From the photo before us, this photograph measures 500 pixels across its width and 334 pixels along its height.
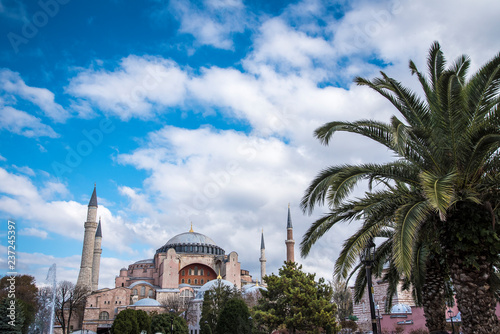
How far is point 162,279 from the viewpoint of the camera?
57812mm

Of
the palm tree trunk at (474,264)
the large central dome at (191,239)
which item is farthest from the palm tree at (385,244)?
the large central dome at (191,239)

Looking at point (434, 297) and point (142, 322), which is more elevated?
point (434, 297)

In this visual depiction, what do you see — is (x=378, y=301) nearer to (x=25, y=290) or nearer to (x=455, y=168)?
(x=455, y=168)

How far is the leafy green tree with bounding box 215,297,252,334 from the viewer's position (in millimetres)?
19453

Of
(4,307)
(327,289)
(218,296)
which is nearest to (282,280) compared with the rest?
(327,289)

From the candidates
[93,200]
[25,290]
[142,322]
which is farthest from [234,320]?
[93,200]

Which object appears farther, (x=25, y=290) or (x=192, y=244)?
(x=192, y=244)

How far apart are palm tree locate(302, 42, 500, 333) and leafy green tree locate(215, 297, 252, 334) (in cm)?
1282

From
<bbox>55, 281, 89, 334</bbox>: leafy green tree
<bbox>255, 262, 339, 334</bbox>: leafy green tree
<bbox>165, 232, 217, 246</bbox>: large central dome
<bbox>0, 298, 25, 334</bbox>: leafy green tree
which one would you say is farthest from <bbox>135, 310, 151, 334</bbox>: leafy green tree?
<bbox>165, 232, 217, 246</bbox>: large central dome

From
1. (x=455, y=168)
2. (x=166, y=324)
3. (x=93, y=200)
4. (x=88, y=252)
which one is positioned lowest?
(x=166, y=324)

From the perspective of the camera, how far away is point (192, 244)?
222ft

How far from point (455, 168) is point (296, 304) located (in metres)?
18.5

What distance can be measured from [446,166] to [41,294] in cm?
4580

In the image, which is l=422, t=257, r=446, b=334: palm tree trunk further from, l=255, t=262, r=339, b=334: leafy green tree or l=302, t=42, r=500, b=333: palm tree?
l=255, t=262, r=339, b=334: leafy green tree
